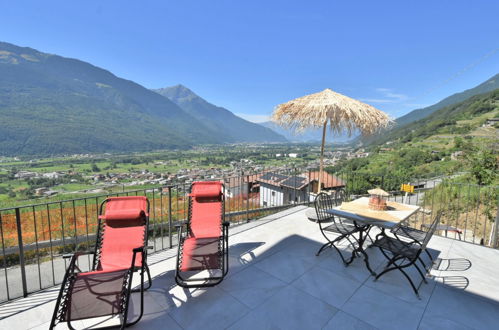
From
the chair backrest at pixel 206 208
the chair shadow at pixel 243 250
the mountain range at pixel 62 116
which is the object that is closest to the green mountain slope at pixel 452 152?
the mountain range at pixel 62 116

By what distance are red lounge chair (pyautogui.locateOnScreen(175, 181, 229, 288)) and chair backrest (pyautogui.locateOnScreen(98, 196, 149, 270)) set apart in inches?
19.1

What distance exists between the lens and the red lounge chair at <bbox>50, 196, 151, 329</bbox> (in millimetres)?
1883

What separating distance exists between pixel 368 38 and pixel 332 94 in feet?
53.7

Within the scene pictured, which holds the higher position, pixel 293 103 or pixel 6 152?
pixel 293 103

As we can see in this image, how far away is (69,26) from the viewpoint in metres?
35.3

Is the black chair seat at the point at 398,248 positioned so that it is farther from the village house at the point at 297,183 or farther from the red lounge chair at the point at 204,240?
the village house at the point at 297,183

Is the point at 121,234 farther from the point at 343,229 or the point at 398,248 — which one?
the point at 398,248

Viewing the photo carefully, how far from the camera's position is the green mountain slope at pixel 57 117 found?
62656 mm

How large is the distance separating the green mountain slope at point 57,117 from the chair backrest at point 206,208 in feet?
255

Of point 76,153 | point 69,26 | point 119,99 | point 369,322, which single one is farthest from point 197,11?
point 119,99

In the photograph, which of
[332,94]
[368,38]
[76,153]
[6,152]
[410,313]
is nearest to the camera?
[410,313]

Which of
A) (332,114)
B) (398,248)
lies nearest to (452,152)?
(332,114)

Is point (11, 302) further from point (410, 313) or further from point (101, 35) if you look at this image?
point (101, 35)

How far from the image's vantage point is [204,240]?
3158 millimetres
